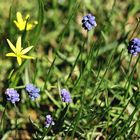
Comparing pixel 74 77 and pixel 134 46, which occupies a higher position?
pixel 74 77

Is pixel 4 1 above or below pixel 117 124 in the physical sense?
above

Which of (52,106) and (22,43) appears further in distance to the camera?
(52,106)

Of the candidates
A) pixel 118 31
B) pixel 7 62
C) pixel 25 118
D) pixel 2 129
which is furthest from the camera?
pixel 118 31

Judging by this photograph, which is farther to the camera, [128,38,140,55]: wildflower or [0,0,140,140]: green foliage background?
[0,0,140,140]: green foliage background

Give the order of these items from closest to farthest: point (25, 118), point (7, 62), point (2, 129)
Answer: point (2, 129) < point (25, 118) < point (7, 62)

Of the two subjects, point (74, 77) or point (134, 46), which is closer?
point (134, 46)

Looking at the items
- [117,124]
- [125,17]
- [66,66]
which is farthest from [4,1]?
[117,124]

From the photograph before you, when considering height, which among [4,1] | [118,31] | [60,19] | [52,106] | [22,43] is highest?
[4,1]

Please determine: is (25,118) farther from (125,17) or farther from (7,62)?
(125,17)

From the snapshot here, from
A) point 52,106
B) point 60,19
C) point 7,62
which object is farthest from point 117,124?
point 60,19

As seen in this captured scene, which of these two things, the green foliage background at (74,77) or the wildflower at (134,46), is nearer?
the wildflower at (134,46)
